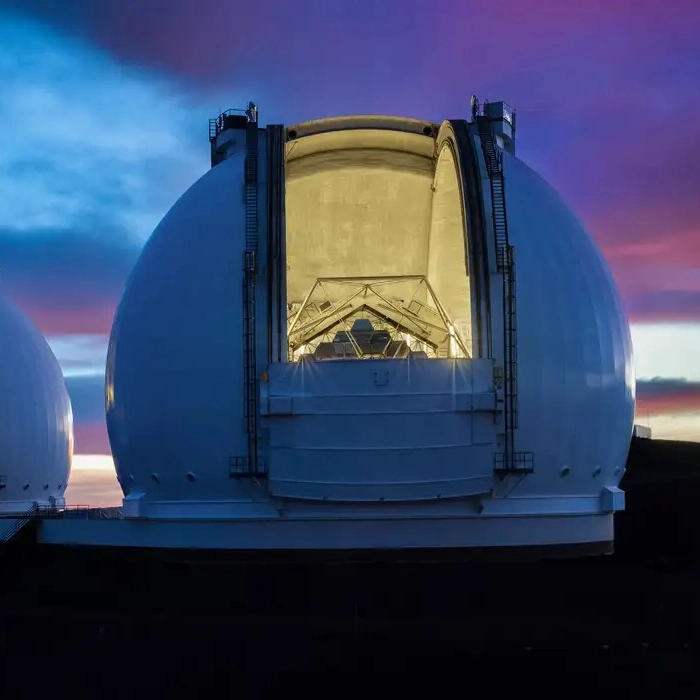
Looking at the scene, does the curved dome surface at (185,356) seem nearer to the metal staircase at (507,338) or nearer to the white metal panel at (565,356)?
the metal staircase at (507,338)

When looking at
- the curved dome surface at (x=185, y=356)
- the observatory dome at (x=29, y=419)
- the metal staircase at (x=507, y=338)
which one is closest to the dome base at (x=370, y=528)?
the curved dome surface at (x=185, y=356)

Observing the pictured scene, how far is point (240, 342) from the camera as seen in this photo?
75.3 ft

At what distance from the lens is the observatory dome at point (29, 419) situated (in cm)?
3591

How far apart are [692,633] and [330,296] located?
14624 millimetres

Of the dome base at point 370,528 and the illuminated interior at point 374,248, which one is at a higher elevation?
the illuminated interior at point 374,248

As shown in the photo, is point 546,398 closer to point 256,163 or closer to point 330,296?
point 256,163

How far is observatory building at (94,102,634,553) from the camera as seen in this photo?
22.0m

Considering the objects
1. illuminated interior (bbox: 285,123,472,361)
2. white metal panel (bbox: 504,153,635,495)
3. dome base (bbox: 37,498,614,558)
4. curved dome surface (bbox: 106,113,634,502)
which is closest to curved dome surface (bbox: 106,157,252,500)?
curved dome surface (bbox: 106,113,634,502)

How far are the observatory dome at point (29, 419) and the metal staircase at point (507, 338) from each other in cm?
1877

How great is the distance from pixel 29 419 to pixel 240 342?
1599 cm

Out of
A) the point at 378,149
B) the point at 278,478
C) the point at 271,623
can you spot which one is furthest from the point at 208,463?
the point at 378,149

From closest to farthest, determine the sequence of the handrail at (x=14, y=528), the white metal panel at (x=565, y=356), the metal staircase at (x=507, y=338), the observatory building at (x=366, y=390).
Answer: the observatory building at (x=366, y=390) < the metal staircase at (x=507, y=338) < the white metal panel at (x=565, y=356) < the handrail at (x=14, y=528)

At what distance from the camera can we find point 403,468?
865 inches

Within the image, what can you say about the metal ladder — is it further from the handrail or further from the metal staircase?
the handrail
